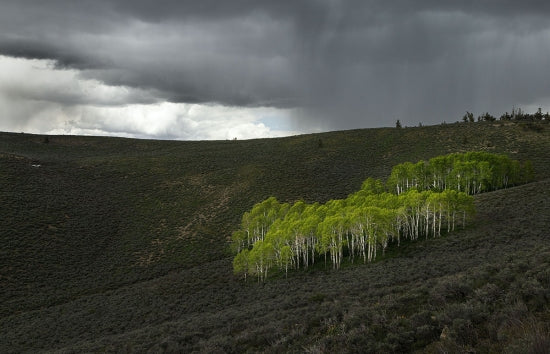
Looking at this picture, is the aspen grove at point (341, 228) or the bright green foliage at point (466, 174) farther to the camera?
the bright green foliage at point (466, 174)

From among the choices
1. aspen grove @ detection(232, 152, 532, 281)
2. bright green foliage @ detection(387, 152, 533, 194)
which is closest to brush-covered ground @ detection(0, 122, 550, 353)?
aspen grove @ detection(232, 152, 532, 281)

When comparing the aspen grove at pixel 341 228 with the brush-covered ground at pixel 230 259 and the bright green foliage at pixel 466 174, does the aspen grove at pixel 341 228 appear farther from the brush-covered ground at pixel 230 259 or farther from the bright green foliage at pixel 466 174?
the bright green foliage at pixel 466 174

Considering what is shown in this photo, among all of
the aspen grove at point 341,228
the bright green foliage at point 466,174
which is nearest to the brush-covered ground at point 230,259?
the aspen grove at point 341,228

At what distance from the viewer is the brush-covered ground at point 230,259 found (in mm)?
13345

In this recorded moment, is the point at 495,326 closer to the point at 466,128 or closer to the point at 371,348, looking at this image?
the point at 371,348

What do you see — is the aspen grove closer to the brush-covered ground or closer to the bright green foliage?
the brush-covered ground

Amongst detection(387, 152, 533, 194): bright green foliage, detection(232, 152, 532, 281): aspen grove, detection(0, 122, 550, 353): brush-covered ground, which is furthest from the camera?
detection(387, 152, 533, 194): bright green foliage

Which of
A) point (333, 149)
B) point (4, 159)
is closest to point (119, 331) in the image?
point (4, 159)

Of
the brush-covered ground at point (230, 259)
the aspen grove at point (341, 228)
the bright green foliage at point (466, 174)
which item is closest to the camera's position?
the brush-covered ground at point (230, 259)

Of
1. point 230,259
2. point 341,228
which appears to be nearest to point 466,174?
point 341,228

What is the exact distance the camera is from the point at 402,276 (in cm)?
2988

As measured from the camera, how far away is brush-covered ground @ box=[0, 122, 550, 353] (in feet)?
43.8

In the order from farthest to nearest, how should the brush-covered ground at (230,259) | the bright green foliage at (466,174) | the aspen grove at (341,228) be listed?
the bright green foliage at (466,174), the aspen grove at (341,228), the brush-covered ground at (230,259)

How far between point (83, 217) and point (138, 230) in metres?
13.1
